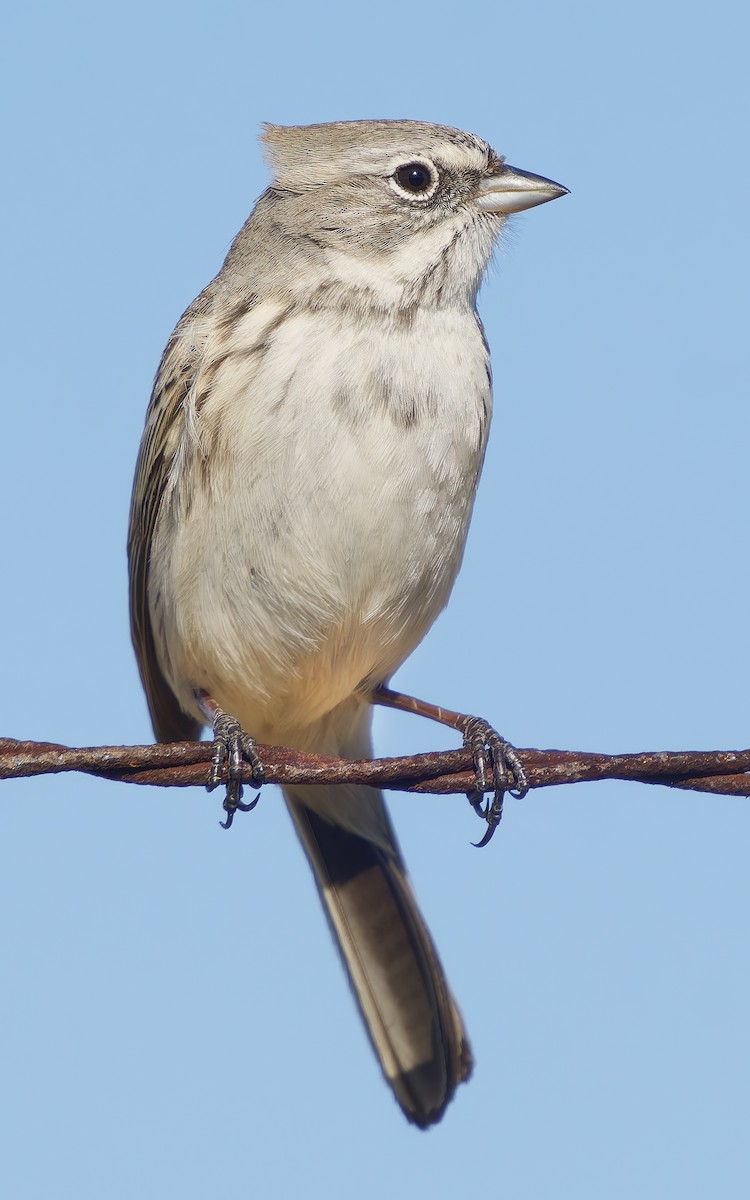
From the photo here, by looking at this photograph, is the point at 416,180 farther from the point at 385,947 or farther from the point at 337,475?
the point at 385,947

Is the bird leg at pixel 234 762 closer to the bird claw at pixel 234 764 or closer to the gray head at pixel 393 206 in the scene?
the bird claw at pixel 234 764

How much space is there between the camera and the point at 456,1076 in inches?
212

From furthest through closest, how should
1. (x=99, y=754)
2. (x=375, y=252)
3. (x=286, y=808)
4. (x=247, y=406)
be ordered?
(x=286, y=808) < (x=375, y=252) < (x=247, y=406) < (x=99, y=754)

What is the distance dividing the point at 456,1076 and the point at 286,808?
4.55 feet

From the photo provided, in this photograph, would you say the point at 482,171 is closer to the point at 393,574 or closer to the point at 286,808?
the point at 393,574

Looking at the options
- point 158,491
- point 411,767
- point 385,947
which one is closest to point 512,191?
point 158,491

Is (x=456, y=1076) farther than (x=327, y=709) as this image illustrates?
No

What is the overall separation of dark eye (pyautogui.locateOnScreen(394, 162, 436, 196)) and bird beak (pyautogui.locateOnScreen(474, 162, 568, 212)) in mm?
195

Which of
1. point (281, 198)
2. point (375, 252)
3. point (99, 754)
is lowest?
point (99, 754)

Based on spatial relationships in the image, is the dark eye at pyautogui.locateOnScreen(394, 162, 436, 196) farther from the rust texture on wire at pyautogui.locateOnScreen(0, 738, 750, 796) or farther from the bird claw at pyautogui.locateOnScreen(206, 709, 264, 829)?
the rust texture on wire at pyautogui.locateOnScreen(0, 738, 750, 796)

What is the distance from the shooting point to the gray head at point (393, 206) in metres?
5.23

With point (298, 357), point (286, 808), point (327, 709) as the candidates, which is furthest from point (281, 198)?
point (286, 808)

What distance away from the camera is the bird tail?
5387 millimetres

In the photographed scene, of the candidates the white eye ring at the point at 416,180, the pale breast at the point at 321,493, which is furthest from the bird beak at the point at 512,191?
the pale breast at the point at 321,493
